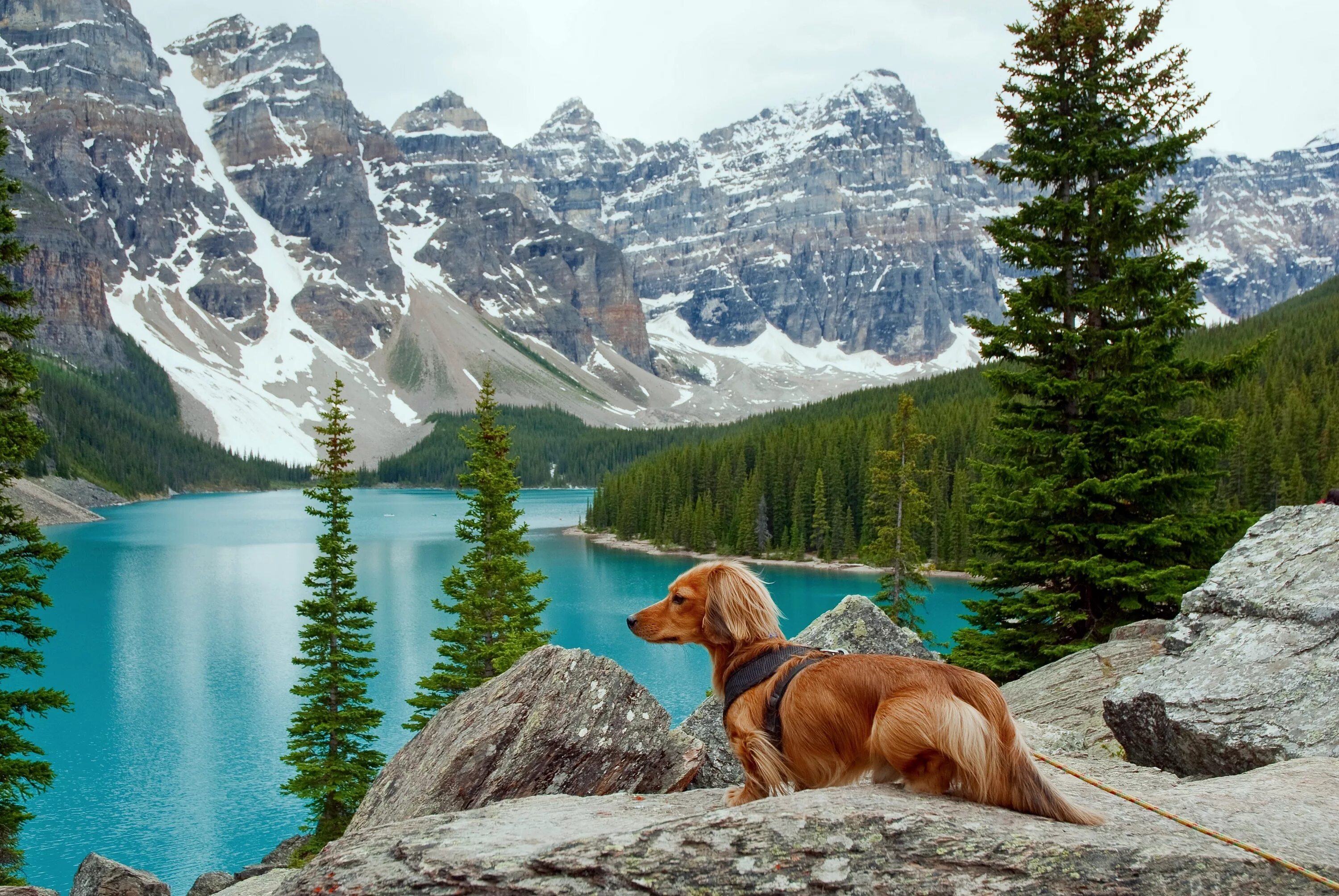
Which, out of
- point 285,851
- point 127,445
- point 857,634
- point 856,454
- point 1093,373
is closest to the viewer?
point 857,634

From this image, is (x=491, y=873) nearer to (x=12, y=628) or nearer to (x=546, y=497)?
(x=12, y=628)

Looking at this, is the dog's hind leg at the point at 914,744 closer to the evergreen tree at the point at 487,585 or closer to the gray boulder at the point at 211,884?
the gray boulder at the point at 211,884

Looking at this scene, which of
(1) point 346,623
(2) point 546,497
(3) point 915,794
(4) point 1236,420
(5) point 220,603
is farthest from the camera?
A: (2) point 546,497

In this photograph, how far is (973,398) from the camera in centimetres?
8962

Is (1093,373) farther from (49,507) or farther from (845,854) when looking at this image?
(49,507)

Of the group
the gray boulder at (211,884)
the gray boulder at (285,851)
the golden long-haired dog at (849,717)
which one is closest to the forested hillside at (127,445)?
the gray boulder at (285,851)

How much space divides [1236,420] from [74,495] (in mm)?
144836

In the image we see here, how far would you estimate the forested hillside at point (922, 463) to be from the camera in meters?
58.1

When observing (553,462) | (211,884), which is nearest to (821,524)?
(211,884)

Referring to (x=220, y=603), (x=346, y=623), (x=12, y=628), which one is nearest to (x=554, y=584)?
(x=220, y=603)

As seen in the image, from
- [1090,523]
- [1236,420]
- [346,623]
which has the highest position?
[1236,420]

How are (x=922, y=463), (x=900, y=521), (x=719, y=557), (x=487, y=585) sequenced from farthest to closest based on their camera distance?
(x=922, y=463) < (x=719, y=557) < (x=900, y=521) < (x=487, y=585)

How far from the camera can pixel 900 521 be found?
103 feet

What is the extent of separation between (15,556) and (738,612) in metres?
13.8
